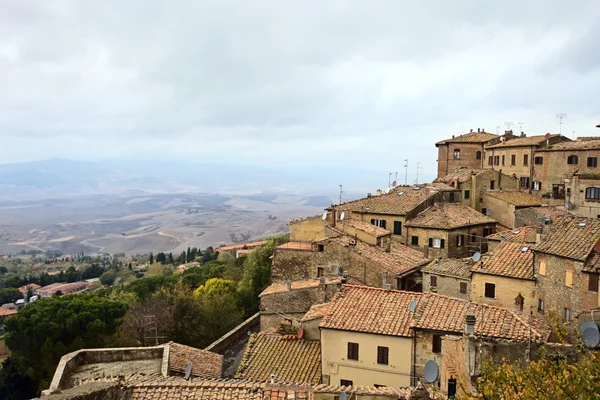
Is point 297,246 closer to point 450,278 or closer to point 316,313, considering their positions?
point 316,313

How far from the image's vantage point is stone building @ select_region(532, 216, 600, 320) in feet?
60.0

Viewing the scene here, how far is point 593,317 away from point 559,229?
25.3 feet

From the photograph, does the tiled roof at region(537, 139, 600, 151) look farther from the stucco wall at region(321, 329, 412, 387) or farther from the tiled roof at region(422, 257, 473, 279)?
the stucco wall at region(321, 329, 412, 387)

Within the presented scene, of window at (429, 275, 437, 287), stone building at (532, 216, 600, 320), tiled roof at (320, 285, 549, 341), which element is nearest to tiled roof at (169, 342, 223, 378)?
tiled roof at (320, 285, 549, 341)

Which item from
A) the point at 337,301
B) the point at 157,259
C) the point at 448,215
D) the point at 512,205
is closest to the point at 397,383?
the point at 337,301

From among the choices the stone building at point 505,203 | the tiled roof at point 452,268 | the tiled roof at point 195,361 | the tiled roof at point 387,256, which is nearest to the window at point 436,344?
the tiled roof at point 452,268

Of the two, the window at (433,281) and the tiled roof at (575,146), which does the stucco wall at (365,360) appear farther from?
the tiled roof at (575,146)

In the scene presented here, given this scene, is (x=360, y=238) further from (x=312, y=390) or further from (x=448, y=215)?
(x=312, y=390)

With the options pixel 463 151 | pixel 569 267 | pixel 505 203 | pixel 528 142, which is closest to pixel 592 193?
pixel 505 203

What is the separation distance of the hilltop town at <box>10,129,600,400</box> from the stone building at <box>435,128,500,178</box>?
48.3 feet

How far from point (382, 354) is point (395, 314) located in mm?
1781

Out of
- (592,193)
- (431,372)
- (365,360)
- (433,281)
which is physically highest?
(592,193)

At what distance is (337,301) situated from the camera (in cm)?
2103

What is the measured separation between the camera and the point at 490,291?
904 inches
